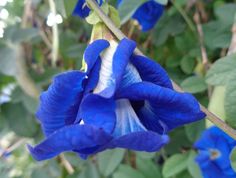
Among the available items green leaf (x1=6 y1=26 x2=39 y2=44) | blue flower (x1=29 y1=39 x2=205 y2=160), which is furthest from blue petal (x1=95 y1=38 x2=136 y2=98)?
green leaf (x1=6 y1=26 x2=39 y2=44)

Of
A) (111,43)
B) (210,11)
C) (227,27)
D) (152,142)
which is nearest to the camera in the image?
(152,142)

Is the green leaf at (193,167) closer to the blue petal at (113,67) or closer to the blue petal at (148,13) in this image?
the blue petal at (148,13)

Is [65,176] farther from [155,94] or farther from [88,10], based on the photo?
[155,94]

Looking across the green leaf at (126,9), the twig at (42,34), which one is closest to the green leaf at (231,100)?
the green leaf at (126,9)

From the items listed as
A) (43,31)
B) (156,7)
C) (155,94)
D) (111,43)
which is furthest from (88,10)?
(43,31)

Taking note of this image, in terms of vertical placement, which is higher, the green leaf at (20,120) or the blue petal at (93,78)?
the blue petal at (93,78)

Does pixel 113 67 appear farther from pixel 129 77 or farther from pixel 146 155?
pixel 146 155
